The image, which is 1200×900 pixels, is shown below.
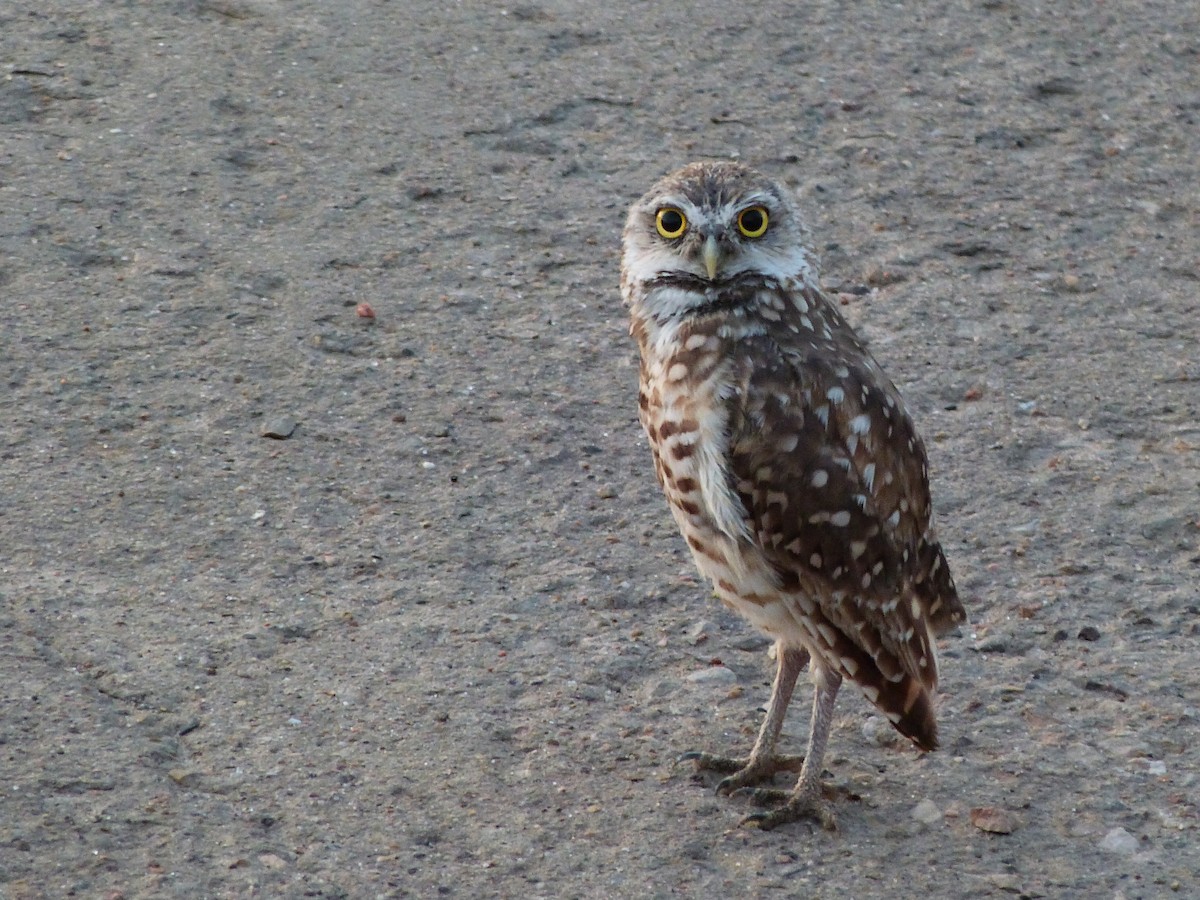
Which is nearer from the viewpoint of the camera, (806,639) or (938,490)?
(806,639)

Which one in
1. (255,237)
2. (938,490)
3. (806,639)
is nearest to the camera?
(806,639)

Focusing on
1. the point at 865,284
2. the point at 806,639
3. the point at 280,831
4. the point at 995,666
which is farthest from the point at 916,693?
the point at 865,284

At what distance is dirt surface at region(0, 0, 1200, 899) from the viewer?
14.1 ft

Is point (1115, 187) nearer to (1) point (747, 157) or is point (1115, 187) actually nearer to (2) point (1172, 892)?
(1) point (747, 157)

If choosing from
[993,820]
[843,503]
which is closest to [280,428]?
[843,503]

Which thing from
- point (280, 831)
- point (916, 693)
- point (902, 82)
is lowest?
point (280, 831)

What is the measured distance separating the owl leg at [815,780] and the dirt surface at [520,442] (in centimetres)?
5

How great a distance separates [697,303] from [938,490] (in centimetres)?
160

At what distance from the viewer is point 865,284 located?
6.75 m

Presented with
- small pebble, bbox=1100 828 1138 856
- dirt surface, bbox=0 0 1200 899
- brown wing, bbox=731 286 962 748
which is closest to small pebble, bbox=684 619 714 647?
dirt surface, bbox=0 0 1200 899

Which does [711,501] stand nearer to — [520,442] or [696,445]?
[696,445]

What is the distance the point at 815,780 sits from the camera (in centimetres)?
443

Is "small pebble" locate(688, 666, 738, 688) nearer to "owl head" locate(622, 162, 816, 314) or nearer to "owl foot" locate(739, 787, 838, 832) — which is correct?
"owl foot" locate(739, 787, 838, 832)

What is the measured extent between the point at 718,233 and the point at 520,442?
163 centimetres
